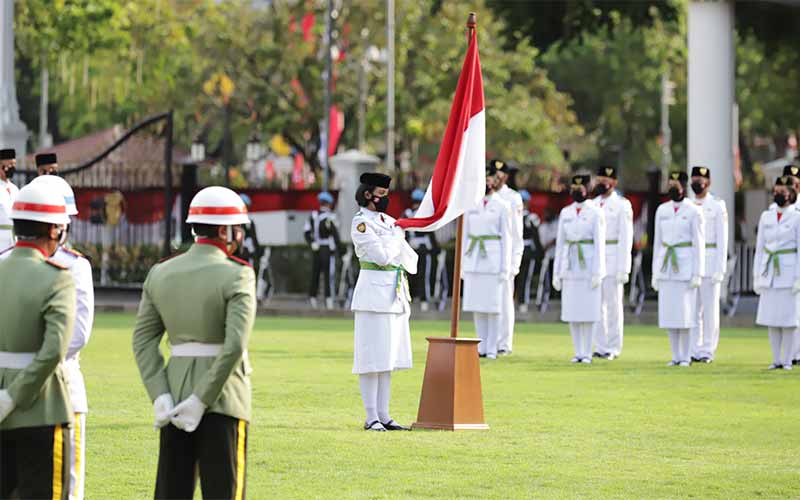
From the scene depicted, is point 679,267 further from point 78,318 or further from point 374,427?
point 78,318

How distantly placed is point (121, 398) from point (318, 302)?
18.1m

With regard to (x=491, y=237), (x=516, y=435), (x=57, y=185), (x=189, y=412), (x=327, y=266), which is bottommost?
(x=516, y=435)

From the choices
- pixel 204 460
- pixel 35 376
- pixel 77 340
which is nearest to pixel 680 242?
pixel 77 340

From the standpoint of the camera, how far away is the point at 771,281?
21.7 metres

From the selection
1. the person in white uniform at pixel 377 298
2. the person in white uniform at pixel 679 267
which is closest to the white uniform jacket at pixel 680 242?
the person in white uniform at pixel 679 267

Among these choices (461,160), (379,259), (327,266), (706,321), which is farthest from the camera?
(327,266)

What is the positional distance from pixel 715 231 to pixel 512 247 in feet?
8.07

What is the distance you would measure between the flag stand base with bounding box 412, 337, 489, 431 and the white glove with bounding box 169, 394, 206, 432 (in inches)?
258

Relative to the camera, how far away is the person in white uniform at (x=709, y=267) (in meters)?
22.7

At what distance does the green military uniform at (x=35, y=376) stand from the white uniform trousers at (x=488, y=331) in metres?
14.3

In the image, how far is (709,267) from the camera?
75.4 feet

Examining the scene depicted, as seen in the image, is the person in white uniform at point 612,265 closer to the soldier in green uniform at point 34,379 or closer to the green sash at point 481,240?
the green sash at point 481,240

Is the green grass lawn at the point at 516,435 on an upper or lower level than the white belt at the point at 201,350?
lower

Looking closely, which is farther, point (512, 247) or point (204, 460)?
point (512, 247)
